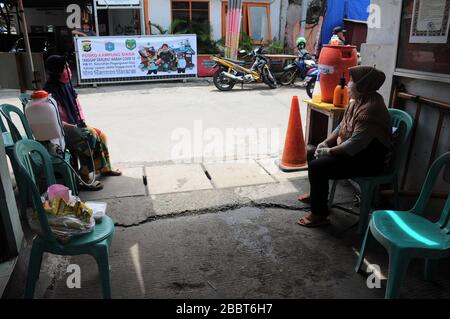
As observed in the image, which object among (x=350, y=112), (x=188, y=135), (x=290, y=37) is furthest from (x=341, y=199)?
(x=290, y=37)

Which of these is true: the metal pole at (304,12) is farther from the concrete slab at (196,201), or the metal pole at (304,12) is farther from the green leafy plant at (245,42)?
the concrete slab at (196,201)

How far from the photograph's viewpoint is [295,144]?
441 centimetres

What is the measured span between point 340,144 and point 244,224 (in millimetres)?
1023

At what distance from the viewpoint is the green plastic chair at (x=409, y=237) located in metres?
2.04

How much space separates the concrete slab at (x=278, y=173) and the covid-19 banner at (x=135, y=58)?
6.84 metres

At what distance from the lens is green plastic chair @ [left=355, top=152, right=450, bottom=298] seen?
6.68 ft

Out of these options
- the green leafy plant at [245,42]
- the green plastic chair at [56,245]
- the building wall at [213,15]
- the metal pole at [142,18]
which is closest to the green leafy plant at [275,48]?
the building wall at [213,15]

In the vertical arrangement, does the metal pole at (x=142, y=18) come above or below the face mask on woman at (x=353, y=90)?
above

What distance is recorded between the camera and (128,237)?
9.87 ft

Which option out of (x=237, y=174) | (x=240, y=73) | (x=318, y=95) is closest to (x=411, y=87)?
(x=318, y=95)

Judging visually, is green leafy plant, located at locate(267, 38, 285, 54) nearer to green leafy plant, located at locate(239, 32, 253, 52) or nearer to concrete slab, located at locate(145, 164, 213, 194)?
green leafy plant, located at locate(239, 32, 253, 52)

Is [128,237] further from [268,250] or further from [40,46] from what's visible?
[40,46]

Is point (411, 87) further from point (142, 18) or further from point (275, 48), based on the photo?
point (142, 18)

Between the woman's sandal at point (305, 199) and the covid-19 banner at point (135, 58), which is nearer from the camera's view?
the woman's sandal at point (305, 199)
